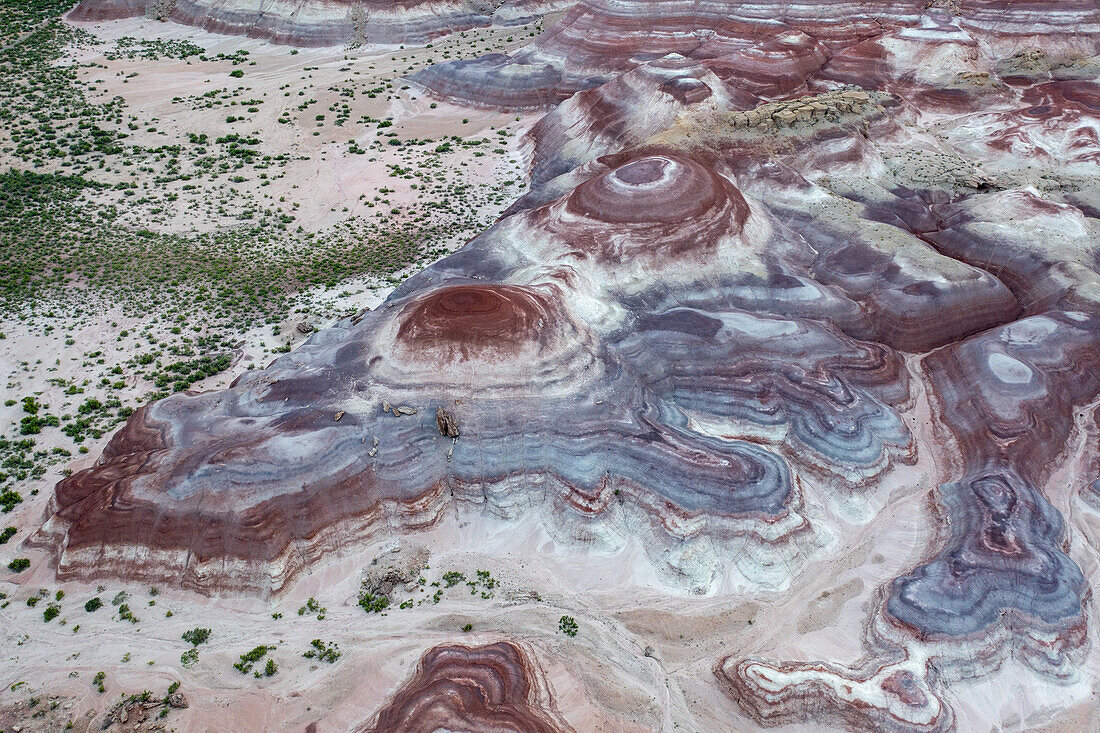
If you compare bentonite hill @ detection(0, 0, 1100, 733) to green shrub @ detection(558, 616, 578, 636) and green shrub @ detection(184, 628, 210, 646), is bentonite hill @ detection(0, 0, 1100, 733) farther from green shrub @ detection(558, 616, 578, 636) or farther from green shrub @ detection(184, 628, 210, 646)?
green shrub @ detection(184, 628, 210, 646)

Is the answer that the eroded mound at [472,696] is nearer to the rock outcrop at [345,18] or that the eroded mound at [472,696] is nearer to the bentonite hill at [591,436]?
the bentonite hill at [591,436]

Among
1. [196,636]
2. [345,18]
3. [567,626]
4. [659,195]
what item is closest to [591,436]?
[567,626]

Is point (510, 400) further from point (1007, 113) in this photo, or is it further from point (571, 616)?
point (1007, 113)

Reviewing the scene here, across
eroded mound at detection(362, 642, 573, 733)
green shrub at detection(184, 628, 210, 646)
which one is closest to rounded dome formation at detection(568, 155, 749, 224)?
eroded mound at detection(362, 642, 573, 733)

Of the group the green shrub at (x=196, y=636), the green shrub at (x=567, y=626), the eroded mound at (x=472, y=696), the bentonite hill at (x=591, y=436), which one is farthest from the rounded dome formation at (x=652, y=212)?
the green shrub at (x=196, y=636)

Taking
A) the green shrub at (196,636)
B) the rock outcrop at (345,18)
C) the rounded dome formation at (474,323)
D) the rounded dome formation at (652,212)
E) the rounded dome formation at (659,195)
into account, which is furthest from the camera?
the rock outcrop at (345,18)

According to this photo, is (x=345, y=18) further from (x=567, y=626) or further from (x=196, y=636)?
(x=567, y=626)

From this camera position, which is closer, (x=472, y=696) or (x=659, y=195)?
(x=472, y=696)
